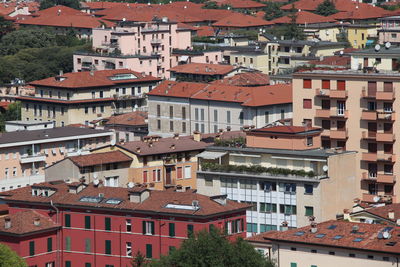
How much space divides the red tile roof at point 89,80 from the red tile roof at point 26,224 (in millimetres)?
57801

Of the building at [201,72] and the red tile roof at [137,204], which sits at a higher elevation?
the building at [201,72]

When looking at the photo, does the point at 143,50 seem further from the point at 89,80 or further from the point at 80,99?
the point at 80,99

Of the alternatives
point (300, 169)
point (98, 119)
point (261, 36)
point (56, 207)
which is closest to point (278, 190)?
point (300, 169)

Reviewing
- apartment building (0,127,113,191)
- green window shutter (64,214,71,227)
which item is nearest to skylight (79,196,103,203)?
green window shutter (64,214,71,227)

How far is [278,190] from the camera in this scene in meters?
87.2

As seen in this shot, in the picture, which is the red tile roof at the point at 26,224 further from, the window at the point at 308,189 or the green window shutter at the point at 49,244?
the window at the point at 308,189

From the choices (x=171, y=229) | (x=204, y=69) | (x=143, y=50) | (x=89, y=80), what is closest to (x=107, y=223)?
(x=171, y=229)

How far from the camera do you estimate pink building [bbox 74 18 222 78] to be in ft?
533

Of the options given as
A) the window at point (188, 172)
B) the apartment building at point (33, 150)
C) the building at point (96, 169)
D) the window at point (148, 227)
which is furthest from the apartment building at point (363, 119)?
the apartment building at point (33, 150)

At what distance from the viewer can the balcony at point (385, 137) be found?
94.6 m

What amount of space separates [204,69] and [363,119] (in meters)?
56.6

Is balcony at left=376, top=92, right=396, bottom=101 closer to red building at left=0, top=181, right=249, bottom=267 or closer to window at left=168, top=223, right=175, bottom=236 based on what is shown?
red building at left=0, top=181, right=249, bottom=267

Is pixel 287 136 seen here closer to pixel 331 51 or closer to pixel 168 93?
pixel 168 93

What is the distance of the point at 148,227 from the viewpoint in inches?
3282
